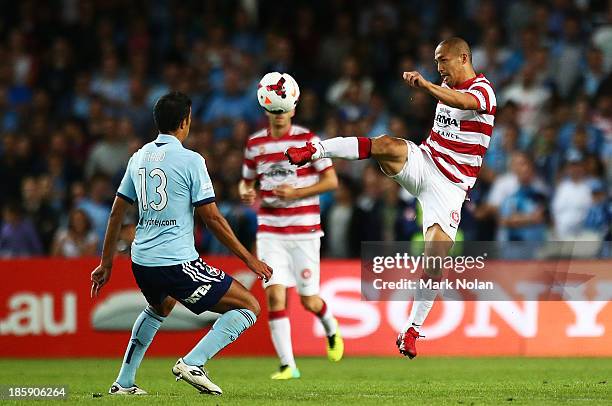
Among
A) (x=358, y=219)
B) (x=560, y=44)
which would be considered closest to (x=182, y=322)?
(x=358, y=219)

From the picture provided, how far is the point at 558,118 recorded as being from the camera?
15789mm

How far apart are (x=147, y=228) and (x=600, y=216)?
293 inches

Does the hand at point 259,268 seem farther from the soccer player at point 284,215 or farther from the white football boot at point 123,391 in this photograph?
the soccer player at point 284,215

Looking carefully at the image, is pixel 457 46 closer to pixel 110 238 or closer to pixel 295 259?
pixel 295 259

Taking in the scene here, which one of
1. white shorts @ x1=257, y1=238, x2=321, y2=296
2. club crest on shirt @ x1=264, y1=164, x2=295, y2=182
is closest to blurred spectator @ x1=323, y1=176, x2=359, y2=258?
white shorts @ x1=257, y1=238, x2=321, y2=296

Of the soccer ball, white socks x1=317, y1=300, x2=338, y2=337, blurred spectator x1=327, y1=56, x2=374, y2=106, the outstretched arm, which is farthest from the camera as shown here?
blurred spectator x1=327, y1=56, x2=374, y2=106

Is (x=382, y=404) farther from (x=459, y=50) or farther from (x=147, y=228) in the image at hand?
(x=459, y=50)

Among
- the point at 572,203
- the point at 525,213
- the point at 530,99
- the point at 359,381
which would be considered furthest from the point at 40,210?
the point at 572,203

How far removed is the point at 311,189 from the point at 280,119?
0.73 m

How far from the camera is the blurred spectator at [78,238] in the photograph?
598 inches

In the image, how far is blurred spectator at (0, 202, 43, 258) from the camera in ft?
51.0

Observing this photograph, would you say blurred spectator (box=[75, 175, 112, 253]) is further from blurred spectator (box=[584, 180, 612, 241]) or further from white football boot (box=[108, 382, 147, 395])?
white football boot (box=[108, 382, 147, 395])

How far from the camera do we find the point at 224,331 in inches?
341

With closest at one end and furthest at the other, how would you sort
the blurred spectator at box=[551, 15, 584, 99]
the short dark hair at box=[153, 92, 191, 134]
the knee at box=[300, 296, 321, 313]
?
the short dark hair at box=[153, 92, 191, 134] → the knee at box=[300, 296, 321, 313] → the blurred spectator at box=[551, 15, 584, 99]
